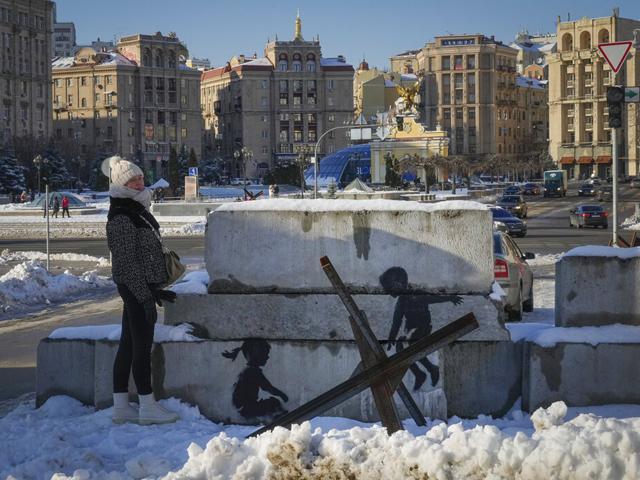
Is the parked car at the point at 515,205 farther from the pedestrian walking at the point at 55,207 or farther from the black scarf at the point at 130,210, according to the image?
the black scarf at the point at 130,210

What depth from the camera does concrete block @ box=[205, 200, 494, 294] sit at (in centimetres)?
578

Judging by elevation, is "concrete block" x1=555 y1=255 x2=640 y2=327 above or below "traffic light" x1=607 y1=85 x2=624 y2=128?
below

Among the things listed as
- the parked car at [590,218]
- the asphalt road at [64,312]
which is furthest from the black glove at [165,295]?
the parked car at [590,218]

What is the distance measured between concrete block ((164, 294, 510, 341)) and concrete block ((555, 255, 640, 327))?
1.62ft

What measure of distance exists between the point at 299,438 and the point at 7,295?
11.7m

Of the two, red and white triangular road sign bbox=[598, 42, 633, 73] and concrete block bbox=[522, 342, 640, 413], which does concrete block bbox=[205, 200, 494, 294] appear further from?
red and white triangular road sign bbox=[598, 42, 633, 73]

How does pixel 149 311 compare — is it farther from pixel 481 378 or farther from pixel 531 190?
pixel 531 190

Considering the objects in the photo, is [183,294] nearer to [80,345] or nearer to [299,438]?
[80,345]

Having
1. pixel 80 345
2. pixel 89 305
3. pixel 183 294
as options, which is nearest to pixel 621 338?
pixel 183 294

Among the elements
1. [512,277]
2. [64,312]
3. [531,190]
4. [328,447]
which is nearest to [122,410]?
[328,447]

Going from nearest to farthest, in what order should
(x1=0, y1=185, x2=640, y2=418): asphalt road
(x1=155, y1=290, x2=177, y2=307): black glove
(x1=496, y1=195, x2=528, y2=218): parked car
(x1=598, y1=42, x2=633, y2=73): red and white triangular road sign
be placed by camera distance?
(x1=155, y1=290, x2=177, y2=307): black glove, (x1=0, y1=185, x2=640, y2=418): asphalt road, (x1=598, y1=42, x2=633, y2=73): red and white triangular road sign, (x1=496, y1=195, x2=528, y2=218): parked car

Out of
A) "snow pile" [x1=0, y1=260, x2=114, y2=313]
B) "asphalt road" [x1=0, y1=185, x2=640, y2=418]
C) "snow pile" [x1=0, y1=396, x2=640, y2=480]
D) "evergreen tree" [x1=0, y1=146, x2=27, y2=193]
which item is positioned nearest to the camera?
"snow pile" [x1=0, y1=396, x2=640, y2=480]

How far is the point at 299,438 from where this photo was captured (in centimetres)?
433

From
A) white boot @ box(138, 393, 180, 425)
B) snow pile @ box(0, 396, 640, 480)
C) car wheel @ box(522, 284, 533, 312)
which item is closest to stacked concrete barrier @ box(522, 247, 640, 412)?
snow pile @ box(0, 396, 640, 480)
